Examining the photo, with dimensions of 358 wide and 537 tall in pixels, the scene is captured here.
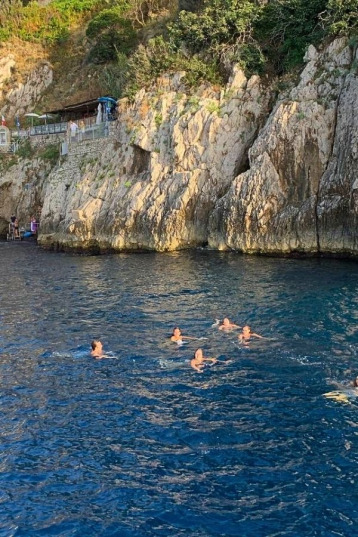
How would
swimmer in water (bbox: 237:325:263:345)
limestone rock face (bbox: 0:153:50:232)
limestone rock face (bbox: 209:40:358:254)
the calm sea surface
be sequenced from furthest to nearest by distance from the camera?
limestone rock face (bbox: 0:153:50:232), limestone rock face (bbox: 209:40:358:254), swimmer in water (bbox: 237:325:263:345), the calm sea surface

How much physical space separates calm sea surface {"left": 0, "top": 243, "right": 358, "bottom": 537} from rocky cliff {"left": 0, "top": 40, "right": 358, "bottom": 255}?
7634mm

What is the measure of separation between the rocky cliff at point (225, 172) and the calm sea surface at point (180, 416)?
7634mm

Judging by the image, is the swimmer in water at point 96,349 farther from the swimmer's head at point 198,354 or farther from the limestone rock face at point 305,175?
the limestone rock face at point 305,175

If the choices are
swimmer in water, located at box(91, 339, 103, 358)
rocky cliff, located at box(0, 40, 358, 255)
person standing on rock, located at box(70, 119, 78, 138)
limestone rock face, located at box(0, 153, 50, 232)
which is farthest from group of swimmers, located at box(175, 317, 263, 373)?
limestone rock face, located at box(0, 153, 50, 232)

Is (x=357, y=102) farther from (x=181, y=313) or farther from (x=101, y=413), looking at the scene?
(x=101, y=413)

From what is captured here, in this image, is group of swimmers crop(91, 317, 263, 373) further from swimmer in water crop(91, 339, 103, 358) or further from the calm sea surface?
the calm sea surface

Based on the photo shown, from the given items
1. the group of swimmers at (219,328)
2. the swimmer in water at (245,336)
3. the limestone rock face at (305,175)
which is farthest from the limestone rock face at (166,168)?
the swimmer in water at (245,336)

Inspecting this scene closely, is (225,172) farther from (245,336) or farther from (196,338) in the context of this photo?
(245,336)

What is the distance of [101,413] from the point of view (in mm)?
14789

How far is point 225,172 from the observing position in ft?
130

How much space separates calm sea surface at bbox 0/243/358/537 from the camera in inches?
412

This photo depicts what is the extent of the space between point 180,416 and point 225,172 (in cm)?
2766

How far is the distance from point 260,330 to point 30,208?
4454 centimetres

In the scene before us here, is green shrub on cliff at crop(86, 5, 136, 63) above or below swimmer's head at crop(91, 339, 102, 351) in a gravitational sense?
above
